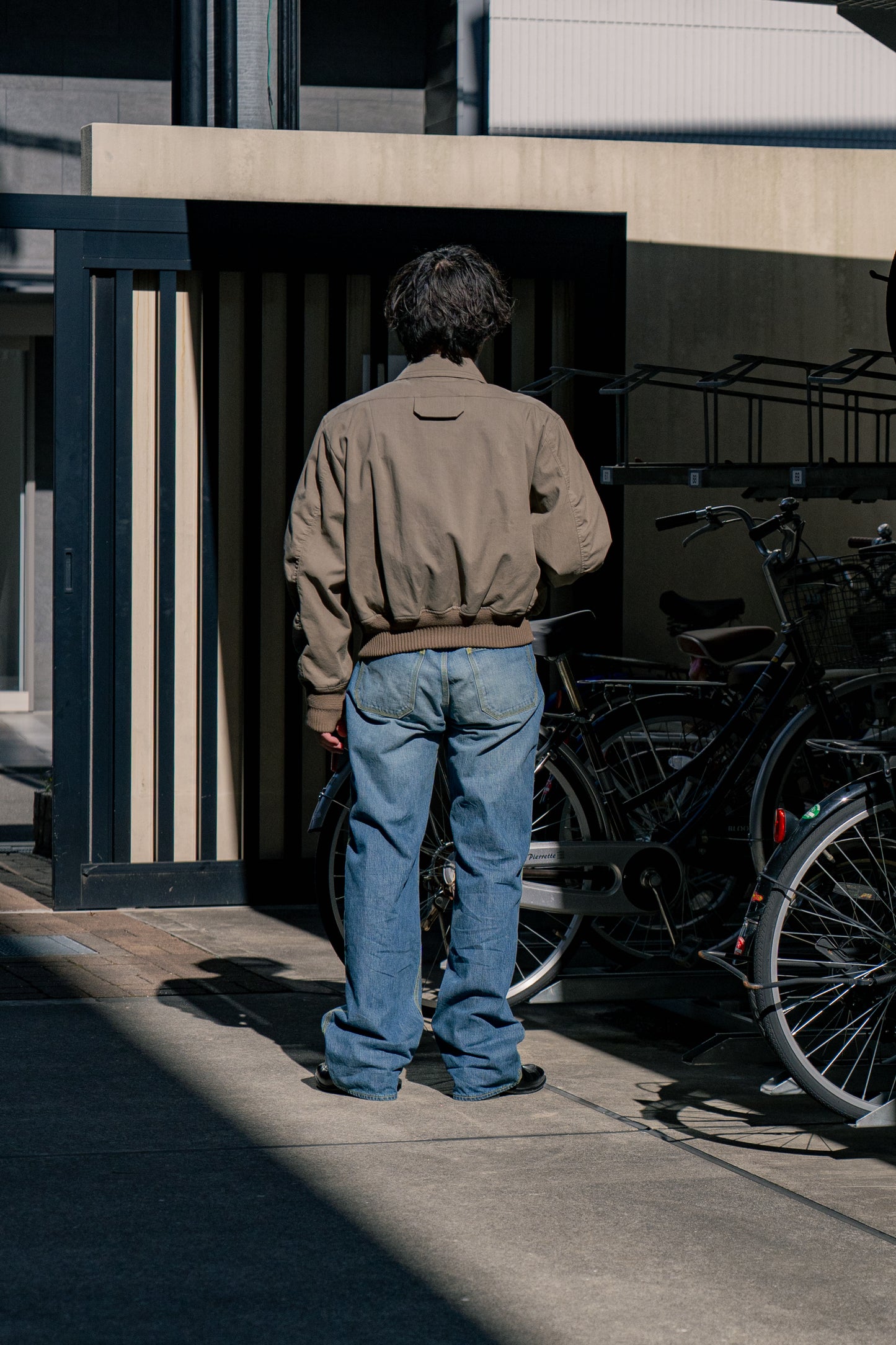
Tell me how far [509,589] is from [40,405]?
12.7m

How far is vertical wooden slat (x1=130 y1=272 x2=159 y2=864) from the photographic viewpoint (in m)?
7.02

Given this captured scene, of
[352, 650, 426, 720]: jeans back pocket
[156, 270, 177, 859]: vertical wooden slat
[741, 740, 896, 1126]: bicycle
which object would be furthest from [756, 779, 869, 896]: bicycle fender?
[156, 270, 177, 859]: vertical wooden slat

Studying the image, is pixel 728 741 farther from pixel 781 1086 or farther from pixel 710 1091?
pixel 781 1086

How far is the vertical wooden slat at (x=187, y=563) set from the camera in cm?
707

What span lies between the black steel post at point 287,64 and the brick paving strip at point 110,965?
3.44 m

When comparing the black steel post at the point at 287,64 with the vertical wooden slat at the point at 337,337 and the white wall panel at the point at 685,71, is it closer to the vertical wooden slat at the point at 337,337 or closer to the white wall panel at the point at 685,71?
the vertical wooden slat at the point at 337,337

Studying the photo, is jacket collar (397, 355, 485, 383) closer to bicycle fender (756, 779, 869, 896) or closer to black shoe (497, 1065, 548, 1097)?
bicycle fender (756, 779, 869, 896)

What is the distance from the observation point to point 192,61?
26.7ft

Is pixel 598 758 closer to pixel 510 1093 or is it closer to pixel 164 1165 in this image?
pixel 510 1093

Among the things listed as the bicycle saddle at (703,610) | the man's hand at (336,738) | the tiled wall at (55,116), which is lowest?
the man's hand at (336,738)

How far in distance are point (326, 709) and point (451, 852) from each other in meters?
0.85

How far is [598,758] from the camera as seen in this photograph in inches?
214

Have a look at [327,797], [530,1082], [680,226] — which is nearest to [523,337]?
[680,226]

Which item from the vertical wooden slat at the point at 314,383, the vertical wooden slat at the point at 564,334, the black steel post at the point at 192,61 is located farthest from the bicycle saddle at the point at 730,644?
the black steel post at the point at 192,61
